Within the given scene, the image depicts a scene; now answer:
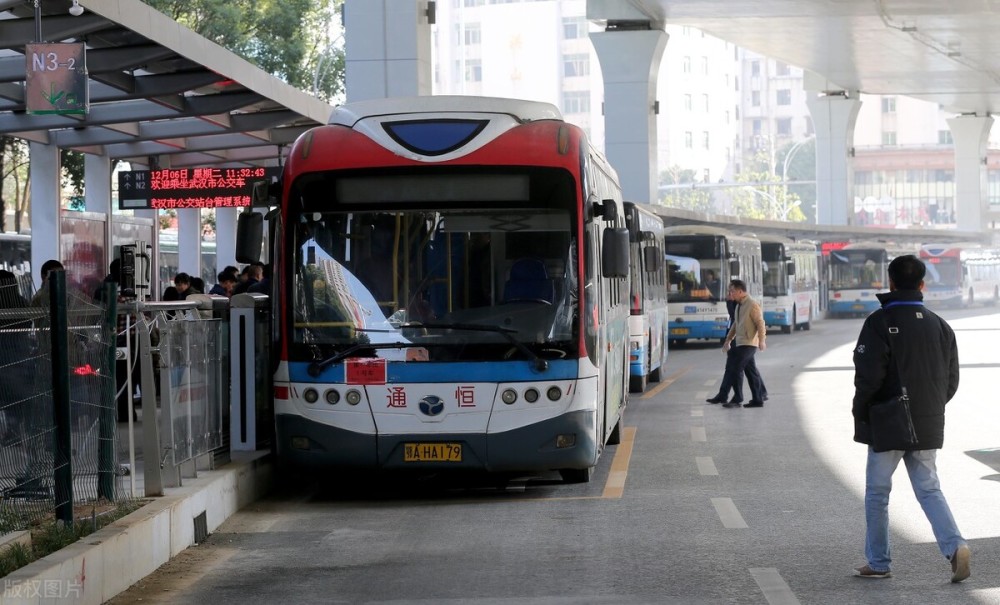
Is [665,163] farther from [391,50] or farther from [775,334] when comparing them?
[391,50]

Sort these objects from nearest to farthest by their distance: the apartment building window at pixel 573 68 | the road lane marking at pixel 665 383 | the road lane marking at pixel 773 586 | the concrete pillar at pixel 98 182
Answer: the road lane marking at pixel 773 586 → the road lane marking at pixel 665 383 → the concrete pillar at pixel 98 182 → the apartment building window at pixel 573 68

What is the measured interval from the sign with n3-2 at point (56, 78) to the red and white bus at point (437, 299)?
2919 mm

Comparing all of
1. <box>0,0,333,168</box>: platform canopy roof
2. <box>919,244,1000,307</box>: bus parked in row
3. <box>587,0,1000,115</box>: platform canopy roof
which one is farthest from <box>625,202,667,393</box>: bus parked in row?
<box>919,244,1000,307</box>: bus parked in row

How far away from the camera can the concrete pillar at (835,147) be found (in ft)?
226

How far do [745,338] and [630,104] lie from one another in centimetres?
2162

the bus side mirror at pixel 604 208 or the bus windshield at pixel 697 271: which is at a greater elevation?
the bus side mirror at pixel 604 208

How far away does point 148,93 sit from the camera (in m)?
17.0

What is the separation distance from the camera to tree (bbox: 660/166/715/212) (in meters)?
140

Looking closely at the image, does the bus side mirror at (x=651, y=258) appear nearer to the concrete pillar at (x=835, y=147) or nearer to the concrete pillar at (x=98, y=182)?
the concrete pillar at (x=98, y=182)

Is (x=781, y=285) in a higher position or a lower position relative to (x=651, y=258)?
lower

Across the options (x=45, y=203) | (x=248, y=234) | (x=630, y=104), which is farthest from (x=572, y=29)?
(x=248, y=234)

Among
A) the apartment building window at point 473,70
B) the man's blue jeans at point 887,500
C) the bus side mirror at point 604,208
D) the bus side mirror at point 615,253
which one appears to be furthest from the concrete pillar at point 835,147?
the apartment building window at point 473,70

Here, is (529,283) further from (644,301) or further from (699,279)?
(699,279)

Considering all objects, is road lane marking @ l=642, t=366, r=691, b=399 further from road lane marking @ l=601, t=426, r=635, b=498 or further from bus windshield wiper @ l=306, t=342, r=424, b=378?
bus windshield wiper @ l=306, t=342, r=424, b=378
